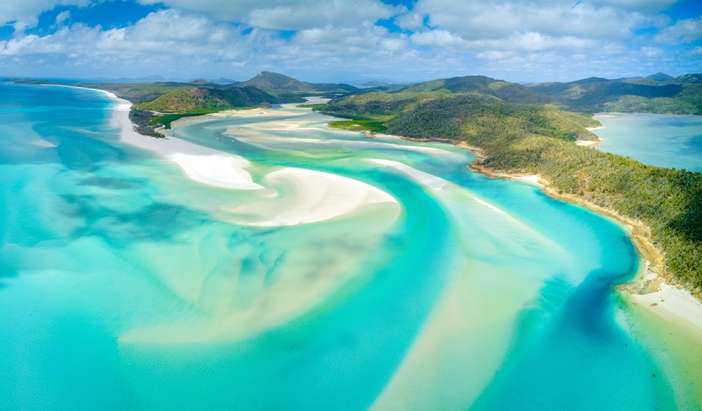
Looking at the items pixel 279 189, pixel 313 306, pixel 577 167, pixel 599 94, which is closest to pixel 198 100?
pixel 279 189

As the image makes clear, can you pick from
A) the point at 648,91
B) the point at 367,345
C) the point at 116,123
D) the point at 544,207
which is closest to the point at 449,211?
the point at 544,207

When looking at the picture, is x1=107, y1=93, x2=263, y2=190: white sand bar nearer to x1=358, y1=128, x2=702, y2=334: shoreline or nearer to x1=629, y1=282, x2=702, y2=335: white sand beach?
x1=358, y1=128, x2=702, y2=334: shoreline

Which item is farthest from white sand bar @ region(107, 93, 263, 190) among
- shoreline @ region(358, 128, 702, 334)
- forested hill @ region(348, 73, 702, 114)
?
forested hill @ region(348, 73, 702, 114)

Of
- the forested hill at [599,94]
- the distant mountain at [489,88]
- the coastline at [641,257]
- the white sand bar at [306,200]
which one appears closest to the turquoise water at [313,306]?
the coastline at [641,257]

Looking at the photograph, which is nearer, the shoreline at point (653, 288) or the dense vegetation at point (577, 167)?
the shoreline at point (653, 288)

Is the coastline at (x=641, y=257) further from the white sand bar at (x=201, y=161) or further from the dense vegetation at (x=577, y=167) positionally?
the dense vegetation at (x=577, y=167)

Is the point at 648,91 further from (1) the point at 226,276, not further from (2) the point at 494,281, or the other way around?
(1) the point at 226,276
